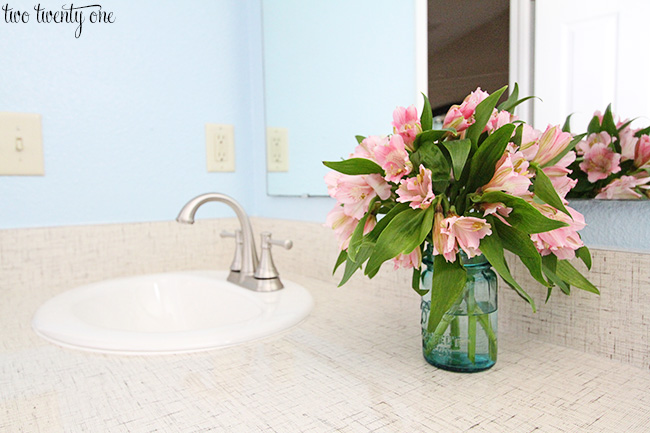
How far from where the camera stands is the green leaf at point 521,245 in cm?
48

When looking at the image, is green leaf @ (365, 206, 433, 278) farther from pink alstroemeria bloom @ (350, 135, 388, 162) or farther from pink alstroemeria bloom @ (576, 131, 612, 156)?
pink alstroemeria bloom @ (576, 131, 612, 156)

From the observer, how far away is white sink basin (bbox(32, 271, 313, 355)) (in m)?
0.67

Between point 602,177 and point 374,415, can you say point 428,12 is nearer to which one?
point 602,177

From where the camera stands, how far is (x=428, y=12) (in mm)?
870

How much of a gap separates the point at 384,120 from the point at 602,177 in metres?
0.46

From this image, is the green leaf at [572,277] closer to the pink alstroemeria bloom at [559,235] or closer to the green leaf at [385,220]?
the pink alstroemeria bloom at [559,235]

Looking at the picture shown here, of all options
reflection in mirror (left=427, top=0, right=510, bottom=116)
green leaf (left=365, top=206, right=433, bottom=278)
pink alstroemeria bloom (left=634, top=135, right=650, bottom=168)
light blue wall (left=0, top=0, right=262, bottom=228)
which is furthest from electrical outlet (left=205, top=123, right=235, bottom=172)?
pink alstroemeria bloom (left=634, top=135, right=650, bottom=168)

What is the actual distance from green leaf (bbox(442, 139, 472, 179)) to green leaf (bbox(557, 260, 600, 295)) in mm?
211

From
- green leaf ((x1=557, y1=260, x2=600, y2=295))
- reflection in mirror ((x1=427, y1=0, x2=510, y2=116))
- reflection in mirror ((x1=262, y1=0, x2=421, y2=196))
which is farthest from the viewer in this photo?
reflection in mirror ((x1=262, y1=0, x2=421, y2=196))

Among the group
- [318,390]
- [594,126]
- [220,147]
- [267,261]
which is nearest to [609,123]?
[594,126]

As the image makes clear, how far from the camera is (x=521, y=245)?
49 cm

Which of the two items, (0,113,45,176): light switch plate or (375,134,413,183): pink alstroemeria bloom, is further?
(0,113,45,176): light switch plate

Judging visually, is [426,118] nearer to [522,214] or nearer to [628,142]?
[522,214]

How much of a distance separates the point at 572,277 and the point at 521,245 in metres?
0.14
